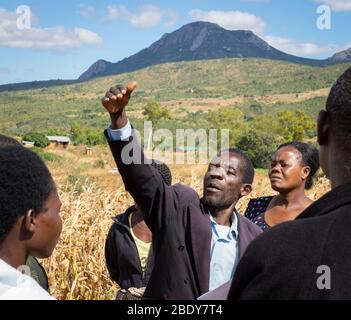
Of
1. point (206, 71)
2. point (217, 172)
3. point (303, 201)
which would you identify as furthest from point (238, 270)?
point (206, 71)

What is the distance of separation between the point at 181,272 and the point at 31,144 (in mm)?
42470

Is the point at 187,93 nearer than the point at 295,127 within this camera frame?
No

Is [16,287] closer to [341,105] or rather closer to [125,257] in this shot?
[341,105]

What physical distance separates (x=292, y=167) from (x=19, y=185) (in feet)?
9.97

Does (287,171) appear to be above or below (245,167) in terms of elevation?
below

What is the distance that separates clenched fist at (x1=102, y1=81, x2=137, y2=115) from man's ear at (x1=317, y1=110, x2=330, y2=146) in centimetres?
119

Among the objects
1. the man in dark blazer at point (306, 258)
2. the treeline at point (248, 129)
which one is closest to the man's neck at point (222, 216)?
the man in dark blazer at point (306, 258)

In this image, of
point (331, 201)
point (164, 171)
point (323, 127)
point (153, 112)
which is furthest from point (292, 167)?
point (153, 112)

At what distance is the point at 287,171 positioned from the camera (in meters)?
4.51

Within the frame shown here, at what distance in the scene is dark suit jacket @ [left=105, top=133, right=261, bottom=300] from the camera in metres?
2.76

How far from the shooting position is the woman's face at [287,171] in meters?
4.50

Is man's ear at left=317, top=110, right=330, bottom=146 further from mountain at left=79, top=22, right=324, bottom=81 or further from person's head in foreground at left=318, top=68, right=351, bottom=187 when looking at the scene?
mountain at left=79, top=22, right=324, bottom=81
